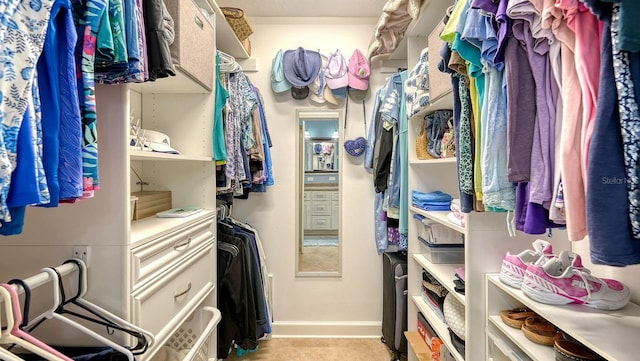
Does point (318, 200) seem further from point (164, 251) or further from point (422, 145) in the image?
point (164, 251)

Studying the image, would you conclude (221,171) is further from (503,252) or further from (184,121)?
(503,252)

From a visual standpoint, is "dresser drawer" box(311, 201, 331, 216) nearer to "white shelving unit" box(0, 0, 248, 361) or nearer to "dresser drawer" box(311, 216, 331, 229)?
"dresser drawer" box(311, 216, 331, 229)

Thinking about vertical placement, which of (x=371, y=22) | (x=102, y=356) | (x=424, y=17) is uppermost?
(x=371, y=22)

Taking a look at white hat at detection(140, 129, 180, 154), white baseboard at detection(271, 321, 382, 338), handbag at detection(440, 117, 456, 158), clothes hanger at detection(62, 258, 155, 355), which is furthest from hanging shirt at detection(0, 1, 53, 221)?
white baseboard at detection(271, 321, 382, 338)

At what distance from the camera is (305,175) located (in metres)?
2.48

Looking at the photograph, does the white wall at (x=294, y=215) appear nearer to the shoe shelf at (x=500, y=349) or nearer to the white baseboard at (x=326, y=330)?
the white baseboard at (x=326, y=330)

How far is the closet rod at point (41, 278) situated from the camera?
2.26 ft

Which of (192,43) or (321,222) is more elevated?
(192,43)

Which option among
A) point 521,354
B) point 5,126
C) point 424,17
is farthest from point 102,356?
point 424,17

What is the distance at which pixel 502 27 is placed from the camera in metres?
0.77

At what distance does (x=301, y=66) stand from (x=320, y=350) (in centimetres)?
205

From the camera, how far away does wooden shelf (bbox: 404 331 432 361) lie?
1706mm

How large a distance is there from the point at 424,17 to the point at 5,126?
175 centimetres

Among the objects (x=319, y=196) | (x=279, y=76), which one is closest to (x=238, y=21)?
(x=279, y=76)
